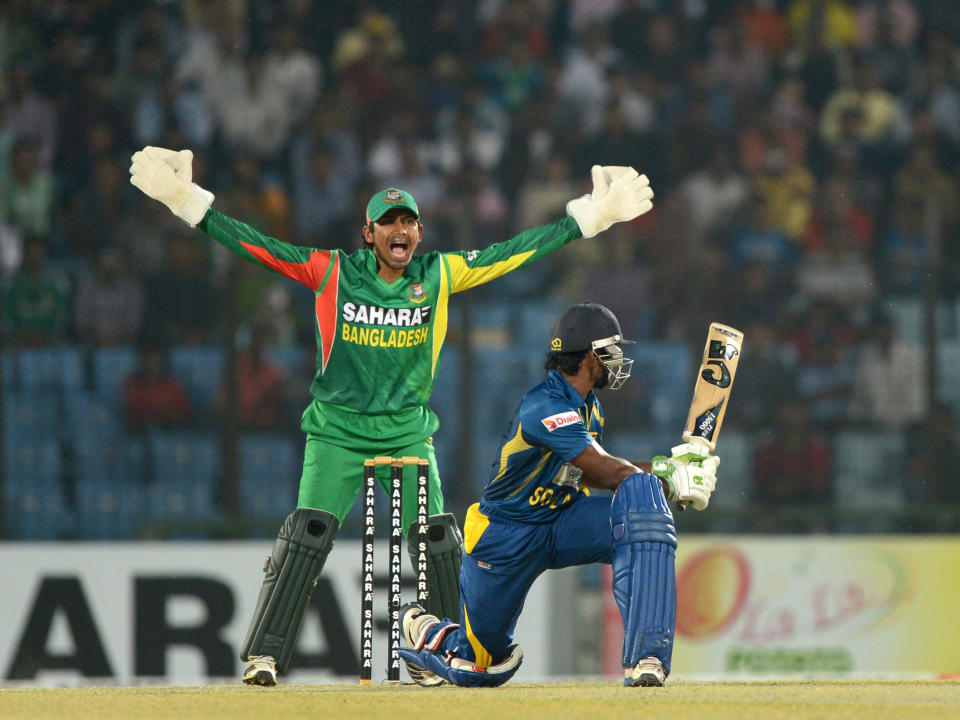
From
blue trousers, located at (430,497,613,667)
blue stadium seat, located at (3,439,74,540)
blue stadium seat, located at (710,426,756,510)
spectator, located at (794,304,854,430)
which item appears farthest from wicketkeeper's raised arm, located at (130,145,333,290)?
spectator, located at (794,304,854,430)

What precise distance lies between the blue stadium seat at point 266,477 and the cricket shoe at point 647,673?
383 cm

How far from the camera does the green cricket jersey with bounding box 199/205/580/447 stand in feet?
18.1

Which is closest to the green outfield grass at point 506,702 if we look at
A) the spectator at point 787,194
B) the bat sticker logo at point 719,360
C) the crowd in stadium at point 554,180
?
the bat sticker logo at point 719,360

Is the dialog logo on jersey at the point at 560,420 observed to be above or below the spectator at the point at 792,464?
above

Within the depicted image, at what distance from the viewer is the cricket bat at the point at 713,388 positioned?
530 cm

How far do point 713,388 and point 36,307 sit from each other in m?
4.50

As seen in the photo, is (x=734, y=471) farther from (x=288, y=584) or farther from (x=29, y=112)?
(x=29, y=112)

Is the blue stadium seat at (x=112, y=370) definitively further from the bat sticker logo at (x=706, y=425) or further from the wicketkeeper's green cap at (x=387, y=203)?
the bat sticker logo at (x=706, y=425)

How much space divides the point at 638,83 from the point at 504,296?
2.51 metres

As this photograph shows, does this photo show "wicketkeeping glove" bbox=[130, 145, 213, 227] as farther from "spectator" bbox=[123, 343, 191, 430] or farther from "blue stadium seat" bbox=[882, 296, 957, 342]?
"blue stadium seat" bbox=[882, 296, 957, 342]

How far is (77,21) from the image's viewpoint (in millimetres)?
10453

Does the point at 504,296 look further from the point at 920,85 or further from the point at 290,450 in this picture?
the point at 920,85

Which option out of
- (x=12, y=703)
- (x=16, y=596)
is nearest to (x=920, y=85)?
(x=16, y=596)

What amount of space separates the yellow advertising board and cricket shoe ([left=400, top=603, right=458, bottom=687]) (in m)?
2.88
